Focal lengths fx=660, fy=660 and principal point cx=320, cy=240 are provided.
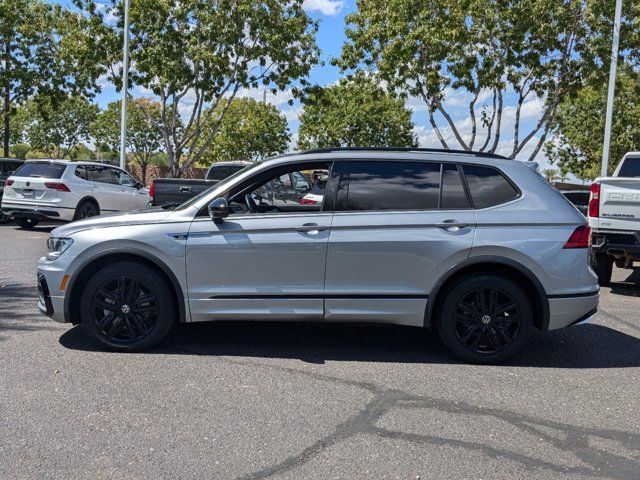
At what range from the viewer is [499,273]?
5.46 m

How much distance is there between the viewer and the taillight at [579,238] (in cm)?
538

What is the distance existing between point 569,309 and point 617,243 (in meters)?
4.13

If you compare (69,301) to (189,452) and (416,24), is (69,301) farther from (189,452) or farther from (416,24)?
(416,24)

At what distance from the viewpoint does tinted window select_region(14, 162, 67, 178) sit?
1534 centimetres

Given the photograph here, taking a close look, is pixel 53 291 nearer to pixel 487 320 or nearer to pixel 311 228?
pixel 311 228

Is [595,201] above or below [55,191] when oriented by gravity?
above

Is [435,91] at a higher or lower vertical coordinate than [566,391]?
higher

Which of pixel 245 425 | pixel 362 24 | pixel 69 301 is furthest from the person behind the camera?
pixel 362 24

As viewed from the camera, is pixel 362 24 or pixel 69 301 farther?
pixel 362 24

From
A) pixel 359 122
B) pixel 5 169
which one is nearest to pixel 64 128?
pixel 359 122

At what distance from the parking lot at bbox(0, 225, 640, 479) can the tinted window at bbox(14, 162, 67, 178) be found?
9649mm

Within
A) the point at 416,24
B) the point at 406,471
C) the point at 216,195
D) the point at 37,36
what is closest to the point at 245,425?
the point at 406,471

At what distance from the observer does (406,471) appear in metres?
3.47

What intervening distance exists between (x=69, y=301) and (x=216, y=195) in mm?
1487
